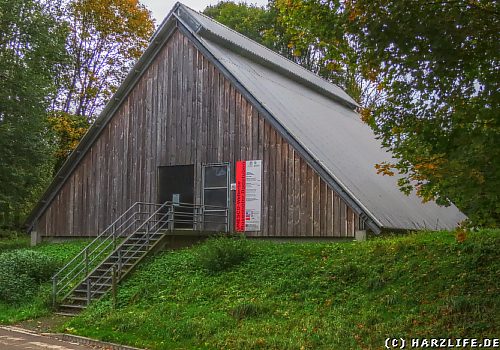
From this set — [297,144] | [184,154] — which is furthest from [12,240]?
[297,144]

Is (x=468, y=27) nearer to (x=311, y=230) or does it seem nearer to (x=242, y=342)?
(x=242, y=342)

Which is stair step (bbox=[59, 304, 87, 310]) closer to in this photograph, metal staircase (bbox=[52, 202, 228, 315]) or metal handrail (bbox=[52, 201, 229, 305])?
metal staircase (bbox=[52, 202, 228, 315])

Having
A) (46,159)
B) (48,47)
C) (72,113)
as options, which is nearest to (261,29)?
(72,113)

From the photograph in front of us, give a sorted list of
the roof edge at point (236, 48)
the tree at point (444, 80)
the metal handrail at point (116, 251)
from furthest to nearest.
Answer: the roof edge at point (236, 48) → the metal handrail at point (116, 251) → the tree at point (444, 80)

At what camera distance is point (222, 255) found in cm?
1398

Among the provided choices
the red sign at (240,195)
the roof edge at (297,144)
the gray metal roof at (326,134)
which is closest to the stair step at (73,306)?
the red sign at (240,195)

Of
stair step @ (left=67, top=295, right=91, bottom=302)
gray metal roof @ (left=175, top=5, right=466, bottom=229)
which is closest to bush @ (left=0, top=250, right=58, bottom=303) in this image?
stair step @ (left=67, top=295, right=91, bottom=302)

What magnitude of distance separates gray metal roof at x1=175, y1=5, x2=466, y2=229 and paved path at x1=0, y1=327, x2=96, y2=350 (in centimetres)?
806

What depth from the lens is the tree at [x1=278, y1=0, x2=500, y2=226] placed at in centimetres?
848

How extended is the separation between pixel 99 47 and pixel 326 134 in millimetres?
21641

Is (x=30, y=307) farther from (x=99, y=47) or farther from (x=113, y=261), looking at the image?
(x=99, y=47)

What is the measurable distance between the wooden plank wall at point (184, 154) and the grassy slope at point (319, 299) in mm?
2190

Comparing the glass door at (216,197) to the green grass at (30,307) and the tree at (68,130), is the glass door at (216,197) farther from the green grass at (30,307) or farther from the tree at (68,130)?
the tree at (68,130)

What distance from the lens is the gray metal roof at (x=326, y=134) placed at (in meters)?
16.8
